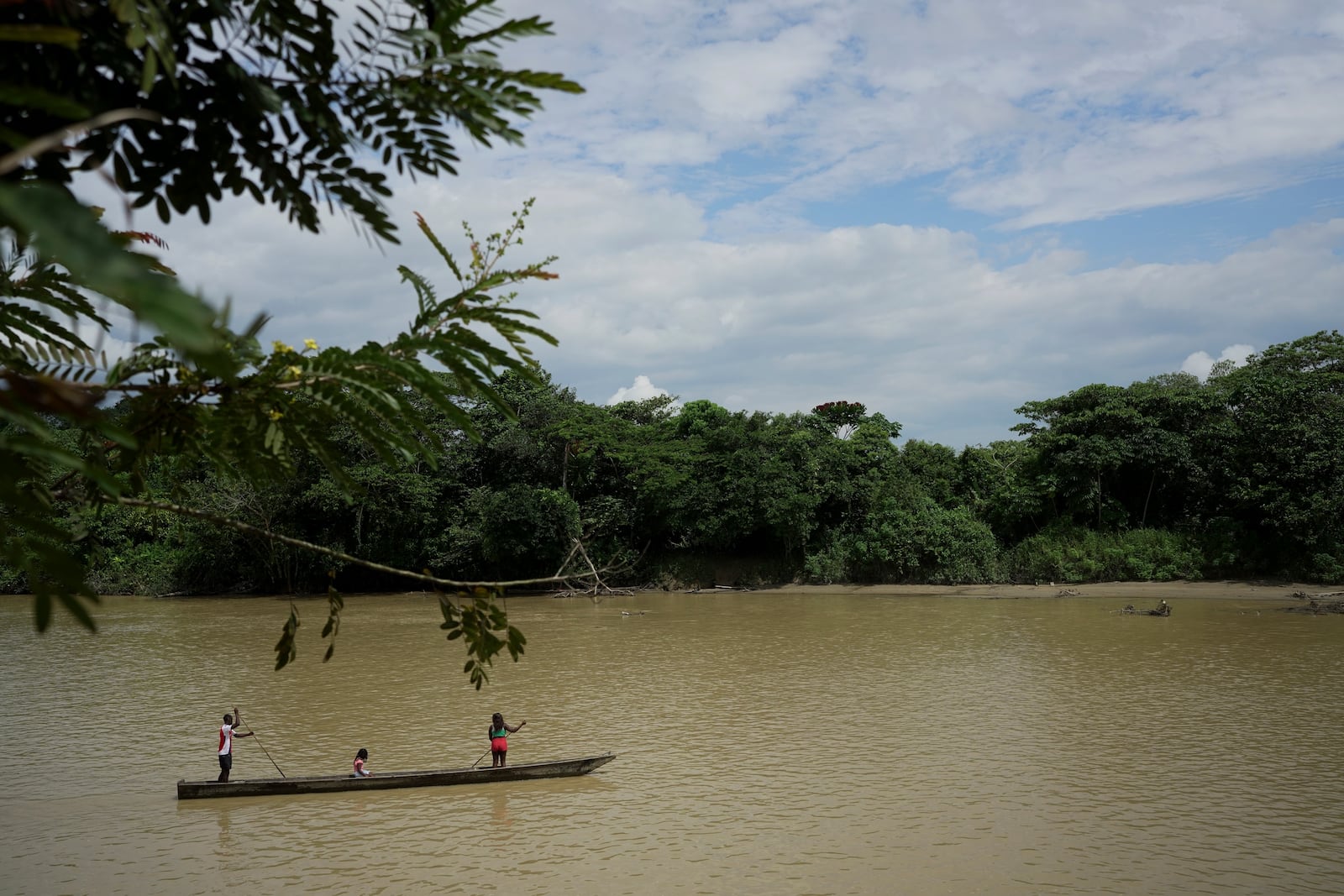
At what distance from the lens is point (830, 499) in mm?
31484

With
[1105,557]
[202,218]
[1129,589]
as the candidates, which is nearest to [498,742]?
[202,218]

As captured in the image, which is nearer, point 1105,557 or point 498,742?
point 498,742

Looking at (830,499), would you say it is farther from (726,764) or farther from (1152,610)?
(726,764)

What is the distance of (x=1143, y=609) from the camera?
22.7m

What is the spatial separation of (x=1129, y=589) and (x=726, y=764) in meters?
18.9

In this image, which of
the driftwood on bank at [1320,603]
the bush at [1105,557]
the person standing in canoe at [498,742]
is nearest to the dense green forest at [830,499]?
the bush at [1105,557]

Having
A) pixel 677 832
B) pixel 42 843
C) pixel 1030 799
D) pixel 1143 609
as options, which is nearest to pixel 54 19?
pixel 677 832

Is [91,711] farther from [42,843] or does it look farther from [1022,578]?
[1022,578]

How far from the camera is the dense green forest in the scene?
25.1 metres

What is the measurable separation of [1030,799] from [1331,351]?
2207 centimetres

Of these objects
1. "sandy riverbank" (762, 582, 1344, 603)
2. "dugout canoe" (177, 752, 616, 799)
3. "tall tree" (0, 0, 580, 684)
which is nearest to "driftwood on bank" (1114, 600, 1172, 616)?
"sandy riverbank" (762, 582, 1344, 603)

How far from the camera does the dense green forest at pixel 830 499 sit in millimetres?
25078

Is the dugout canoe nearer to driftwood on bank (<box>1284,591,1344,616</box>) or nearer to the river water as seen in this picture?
the river water

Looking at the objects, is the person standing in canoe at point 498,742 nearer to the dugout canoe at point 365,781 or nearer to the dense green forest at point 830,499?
the dugout canoe at point 365,781
